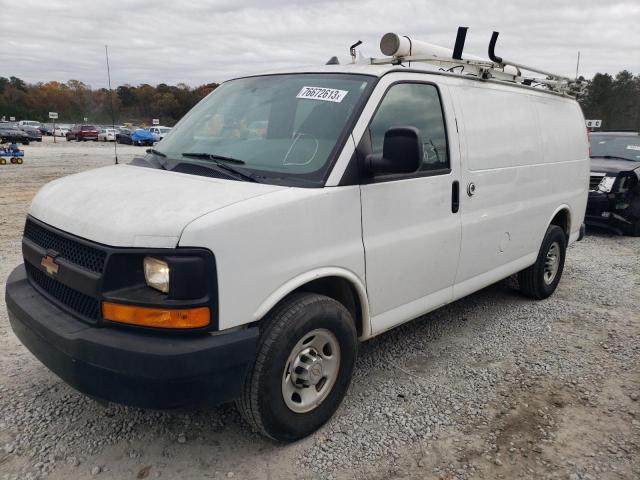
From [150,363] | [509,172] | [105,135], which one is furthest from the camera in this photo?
[105,135]

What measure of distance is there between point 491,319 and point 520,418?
1.82m

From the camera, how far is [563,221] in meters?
5.74

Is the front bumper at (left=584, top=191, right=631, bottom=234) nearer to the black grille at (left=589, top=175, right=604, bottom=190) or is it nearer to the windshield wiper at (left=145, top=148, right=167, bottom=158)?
the black grille at (left=589, top=175, right=604, bottom=190)

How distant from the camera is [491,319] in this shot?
5.02 m

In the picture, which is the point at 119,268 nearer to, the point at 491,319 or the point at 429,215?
the point at 429,215

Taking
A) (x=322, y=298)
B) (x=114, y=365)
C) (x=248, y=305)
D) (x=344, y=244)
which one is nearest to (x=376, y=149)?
(x=344, y=244)

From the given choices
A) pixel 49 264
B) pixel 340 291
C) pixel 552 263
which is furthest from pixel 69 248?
pixel 552 263

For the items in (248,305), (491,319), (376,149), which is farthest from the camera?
(491,319)

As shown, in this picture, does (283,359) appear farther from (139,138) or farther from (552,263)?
(139,138)

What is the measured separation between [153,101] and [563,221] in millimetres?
71209

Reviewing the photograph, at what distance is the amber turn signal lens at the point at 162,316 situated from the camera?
7.72 feet

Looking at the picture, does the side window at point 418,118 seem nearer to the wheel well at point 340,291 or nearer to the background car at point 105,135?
the wheel well at point 340,291

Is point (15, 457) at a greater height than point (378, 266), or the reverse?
point (378, 266)

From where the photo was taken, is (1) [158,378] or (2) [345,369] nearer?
(1) [158,378]
